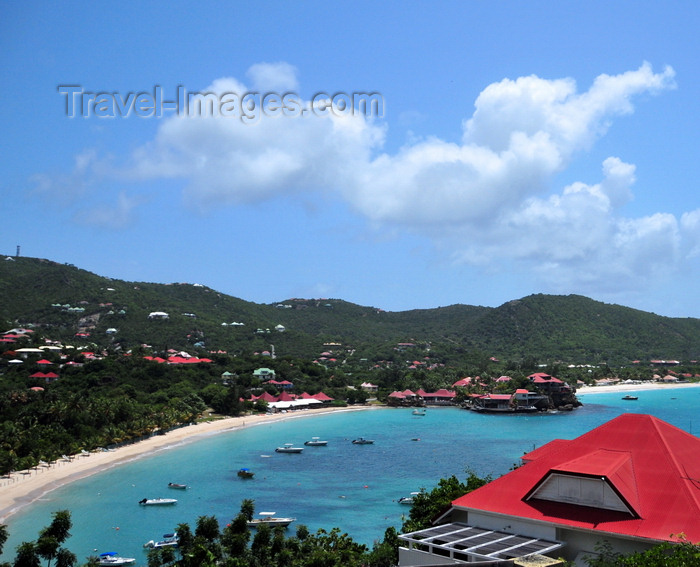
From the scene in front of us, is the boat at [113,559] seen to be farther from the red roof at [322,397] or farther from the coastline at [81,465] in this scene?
the red roof at [322,397]

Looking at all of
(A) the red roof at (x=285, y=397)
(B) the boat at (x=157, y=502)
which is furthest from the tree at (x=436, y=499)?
(A) the red roof at (x=285, y=397)

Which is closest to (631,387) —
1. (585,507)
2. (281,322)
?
(281,322)

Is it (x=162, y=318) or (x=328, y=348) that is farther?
(x=328, y=348)

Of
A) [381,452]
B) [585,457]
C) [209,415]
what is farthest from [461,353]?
[585,457]

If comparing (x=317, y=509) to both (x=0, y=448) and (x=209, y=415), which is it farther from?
(x=209, y=415)

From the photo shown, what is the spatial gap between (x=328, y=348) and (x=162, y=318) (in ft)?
124

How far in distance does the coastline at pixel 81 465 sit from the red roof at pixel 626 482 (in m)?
28.4

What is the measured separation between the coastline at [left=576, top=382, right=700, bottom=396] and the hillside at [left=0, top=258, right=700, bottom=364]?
22.1 m

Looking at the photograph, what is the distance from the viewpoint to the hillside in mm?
122812

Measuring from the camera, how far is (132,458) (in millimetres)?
49344

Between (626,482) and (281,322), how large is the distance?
175 metres

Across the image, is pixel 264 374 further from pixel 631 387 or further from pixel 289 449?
pixel 631 387

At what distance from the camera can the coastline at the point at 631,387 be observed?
113 metres

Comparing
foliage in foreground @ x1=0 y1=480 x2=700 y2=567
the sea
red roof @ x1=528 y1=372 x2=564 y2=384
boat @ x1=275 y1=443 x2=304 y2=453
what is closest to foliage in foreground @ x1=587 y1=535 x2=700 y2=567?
foliage in foreground @ x1=0 y1=480 x2=700 y2=567
